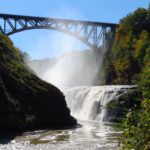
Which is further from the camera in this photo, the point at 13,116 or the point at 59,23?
the point at 59,23

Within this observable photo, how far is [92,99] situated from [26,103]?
1230 cm

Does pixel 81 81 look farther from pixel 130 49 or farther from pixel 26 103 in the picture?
pixel 26 103

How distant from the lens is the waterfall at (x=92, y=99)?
116 feet

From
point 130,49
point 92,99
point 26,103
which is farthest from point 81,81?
point 26,103

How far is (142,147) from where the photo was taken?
17.6 ft

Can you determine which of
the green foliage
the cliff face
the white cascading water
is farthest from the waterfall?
the green foliage

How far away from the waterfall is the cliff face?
17.2ft

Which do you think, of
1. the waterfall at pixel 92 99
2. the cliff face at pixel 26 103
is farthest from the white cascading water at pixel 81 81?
the cliff face at pixel 26 103

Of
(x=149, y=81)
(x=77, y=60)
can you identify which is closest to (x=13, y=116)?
(x=149, y=81)

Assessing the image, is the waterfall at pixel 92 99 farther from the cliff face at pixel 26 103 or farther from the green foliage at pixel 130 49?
the green foliage at pixel 130 49

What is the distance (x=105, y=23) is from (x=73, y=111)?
78.5ft

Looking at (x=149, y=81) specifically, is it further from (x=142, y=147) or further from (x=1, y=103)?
(x=1, y=103)

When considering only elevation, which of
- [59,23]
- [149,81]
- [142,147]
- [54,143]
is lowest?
[54,143]

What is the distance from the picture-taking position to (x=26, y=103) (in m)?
26.8
